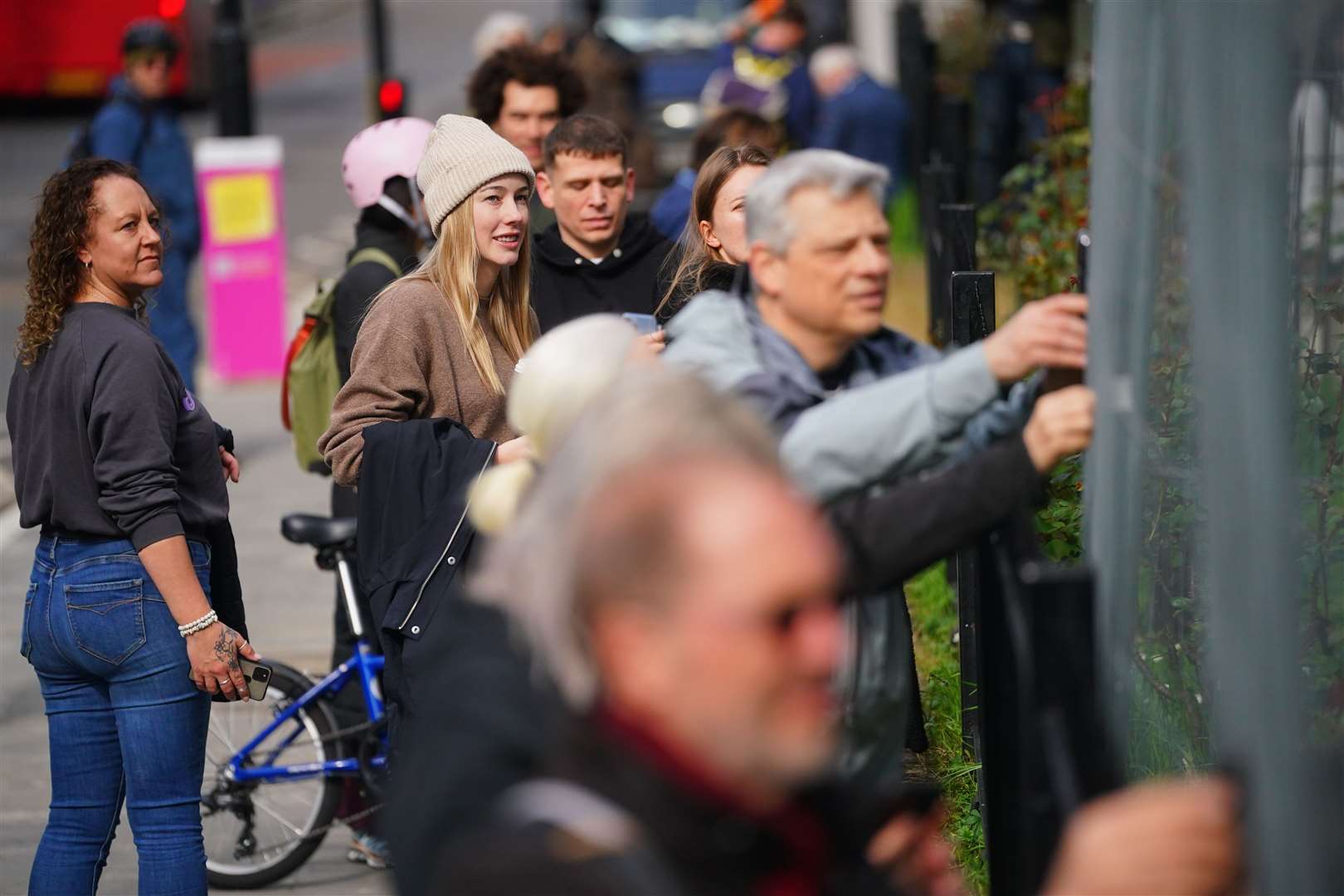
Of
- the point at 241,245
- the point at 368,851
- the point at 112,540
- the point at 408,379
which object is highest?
the point at 241,245

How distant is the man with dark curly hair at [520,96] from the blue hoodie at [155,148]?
346cm

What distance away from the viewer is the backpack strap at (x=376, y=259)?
5.26m

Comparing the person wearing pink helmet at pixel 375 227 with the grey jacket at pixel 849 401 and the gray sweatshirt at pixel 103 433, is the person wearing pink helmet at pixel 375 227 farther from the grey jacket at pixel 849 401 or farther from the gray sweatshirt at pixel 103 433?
the grey jacket at pixel 849 401

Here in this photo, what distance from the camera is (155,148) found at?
10.2m

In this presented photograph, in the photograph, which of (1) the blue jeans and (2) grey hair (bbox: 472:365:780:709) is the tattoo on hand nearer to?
(1) the blue jeans

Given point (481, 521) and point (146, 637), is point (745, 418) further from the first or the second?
point (146, 637)

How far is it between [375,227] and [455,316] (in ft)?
4.46

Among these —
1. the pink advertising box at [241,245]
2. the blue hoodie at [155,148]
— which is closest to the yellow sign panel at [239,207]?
the pink advertising box at [241,245]

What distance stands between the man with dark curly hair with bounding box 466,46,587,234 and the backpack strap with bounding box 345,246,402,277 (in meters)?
1.30

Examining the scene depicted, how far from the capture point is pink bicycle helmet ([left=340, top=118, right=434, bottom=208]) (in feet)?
17.7

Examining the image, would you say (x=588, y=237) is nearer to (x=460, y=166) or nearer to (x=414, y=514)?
(x=460, y=166)

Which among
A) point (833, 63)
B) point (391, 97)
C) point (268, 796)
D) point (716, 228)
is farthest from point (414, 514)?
point (833, 63)

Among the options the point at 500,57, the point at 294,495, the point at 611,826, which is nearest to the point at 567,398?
the point at 611,826

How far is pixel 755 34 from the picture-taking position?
18.6m
